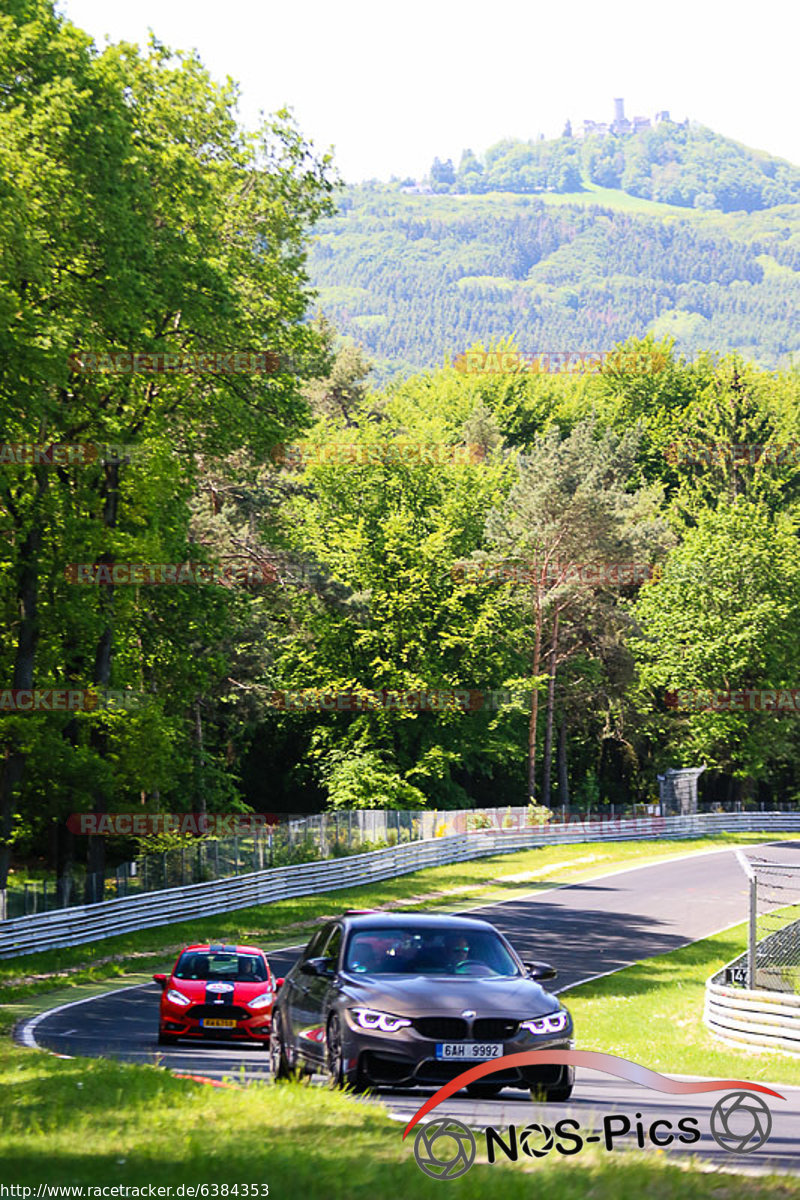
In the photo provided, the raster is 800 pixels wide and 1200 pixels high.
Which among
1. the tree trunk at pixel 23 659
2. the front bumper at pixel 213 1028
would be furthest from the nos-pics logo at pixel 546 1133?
the tree trunk at pixel 23 659

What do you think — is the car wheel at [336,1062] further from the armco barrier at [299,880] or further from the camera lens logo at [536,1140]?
the armco barrier at [299,880]

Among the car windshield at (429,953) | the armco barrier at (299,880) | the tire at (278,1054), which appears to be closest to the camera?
the car windshield at (429,953)

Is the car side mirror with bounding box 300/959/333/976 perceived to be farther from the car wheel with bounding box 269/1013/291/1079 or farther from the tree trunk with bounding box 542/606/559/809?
the tree trunk with bounding box 542/606/559/809

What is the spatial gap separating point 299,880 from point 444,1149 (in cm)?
3366

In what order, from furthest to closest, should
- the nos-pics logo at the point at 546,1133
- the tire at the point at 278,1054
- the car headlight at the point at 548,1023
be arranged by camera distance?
the tire at the point at 278,1054 < the car headlight at the point at 548,1023 < the nos-pics logo at the point at 546,1133

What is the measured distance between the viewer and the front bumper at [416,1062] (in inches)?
398

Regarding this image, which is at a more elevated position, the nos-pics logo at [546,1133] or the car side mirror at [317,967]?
the car side mirror at [317,967]

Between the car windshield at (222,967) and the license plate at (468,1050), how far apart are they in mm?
9510

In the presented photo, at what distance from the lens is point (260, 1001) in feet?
61.9

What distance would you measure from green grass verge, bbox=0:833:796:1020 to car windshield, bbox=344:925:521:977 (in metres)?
14.1

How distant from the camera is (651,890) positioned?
4316 centimetres

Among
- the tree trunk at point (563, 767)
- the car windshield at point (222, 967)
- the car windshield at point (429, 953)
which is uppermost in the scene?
the tree trunk at point (563, 767)

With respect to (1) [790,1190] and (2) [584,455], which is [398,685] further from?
(1) [790,1190]

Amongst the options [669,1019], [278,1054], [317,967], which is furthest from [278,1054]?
[669,1019]
